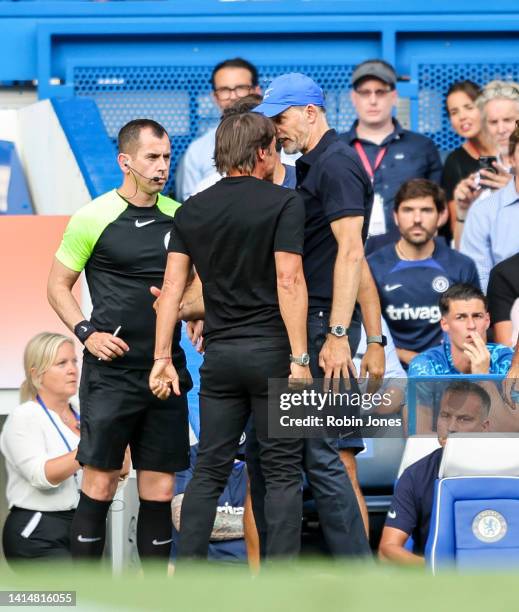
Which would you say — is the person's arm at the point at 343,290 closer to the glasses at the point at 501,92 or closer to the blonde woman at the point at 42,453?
the blonde woman at the point at 42,453

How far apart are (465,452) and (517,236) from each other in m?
2.12

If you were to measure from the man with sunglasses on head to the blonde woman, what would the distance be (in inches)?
70.3

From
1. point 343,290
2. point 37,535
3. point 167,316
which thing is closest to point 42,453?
point 37,535

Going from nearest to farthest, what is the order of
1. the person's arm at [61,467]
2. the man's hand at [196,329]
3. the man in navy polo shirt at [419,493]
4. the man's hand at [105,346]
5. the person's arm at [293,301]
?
the person's arm at [293,301], the man's hand at [105,346], the man's hand at [196,329], the man in navy polo shirt at [419,493], the person's arm at [61,467]

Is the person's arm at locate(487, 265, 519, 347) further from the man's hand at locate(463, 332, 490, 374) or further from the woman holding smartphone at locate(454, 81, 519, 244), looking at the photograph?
the woman holding smartphone at locate(454, 81, 519, 244)

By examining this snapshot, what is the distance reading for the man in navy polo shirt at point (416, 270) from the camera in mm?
7719

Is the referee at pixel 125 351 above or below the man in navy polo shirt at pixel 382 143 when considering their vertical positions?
below

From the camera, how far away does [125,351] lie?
5.73 metres

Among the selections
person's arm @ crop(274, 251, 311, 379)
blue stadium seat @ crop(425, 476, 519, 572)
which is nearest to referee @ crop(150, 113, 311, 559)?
person's arm @ crop(274, 251, 311, 379)

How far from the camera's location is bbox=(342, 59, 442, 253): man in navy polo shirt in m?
8.49

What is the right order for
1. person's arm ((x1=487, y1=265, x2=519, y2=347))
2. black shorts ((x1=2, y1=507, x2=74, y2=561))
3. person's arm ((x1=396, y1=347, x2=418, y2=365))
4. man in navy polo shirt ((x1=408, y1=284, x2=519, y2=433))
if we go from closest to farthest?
1. man in navy polo shirt ((x1=408, y1=284, x2=519, y2=433))
2. black shorts ((x1=2, y1=507, x2=74, y2=561))
3. person's arm ((x1=487, y1=265, x2=519, y2=347))
4. person's arm ((x1=396, y1=347, x2=418, y2=365))

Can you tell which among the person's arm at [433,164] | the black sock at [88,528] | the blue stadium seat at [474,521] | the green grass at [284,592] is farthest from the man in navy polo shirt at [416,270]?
the green grass at [284,592]

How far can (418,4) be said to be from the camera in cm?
967

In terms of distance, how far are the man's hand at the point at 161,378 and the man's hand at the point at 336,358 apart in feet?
1.94
